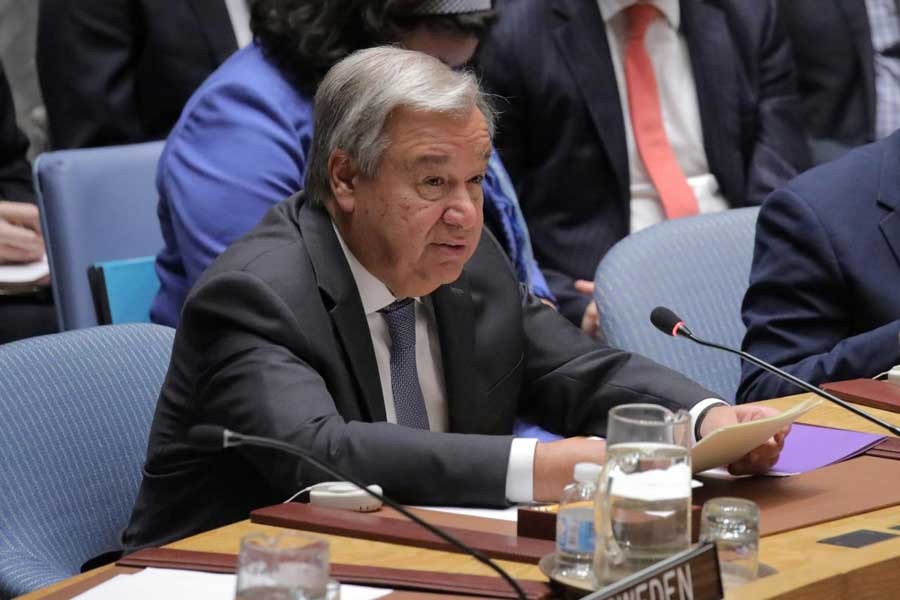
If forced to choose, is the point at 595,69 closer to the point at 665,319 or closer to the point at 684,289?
the point at 684,289

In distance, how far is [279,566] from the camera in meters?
1.39

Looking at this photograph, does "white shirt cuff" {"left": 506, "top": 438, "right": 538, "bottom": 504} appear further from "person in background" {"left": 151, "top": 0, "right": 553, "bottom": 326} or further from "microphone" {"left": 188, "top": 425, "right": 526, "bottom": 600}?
"person in background" {"left": 151, "top": 0, "right": 553, "bottom": 326}

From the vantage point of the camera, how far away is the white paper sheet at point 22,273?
394 centimetres

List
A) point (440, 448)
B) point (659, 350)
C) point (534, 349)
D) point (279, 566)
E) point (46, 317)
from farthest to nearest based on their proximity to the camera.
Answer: point (46, 317), point (659, 350), point (534, 349), point (440, 448), point (279, 566)

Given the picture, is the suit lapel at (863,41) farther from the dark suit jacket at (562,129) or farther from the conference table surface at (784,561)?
the conference table surface at (784,561)

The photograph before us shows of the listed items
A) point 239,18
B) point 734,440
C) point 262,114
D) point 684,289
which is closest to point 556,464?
point 734,440

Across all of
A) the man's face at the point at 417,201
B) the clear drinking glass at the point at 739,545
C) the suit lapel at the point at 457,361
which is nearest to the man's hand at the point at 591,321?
the suit lapel at the point at 457,361

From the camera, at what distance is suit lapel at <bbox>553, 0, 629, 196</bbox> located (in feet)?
13.1

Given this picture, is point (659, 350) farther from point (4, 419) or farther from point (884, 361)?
point (4, 419)

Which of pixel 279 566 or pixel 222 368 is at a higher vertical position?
pixel 279 566

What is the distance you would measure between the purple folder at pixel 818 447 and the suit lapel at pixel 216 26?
7.14 feet

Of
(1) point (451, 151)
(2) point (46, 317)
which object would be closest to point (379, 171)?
(1) point (451, 151)

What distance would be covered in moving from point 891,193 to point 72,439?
5.12ft

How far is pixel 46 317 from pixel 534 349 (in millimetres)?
1771
